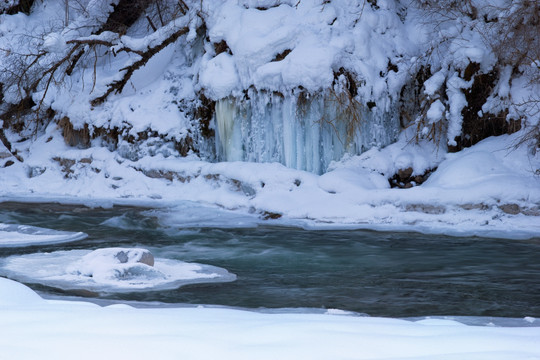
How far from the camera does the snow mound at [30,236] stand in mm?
8336

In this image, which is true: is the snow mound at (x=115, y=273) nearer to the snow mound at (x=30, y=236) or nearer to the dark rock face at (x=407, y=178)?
the snow mound at (x=30, y=236)

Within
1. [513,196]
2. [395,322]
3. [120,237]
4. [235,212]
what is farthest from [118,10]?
[395,322]

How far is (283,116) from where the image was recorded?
1146cm

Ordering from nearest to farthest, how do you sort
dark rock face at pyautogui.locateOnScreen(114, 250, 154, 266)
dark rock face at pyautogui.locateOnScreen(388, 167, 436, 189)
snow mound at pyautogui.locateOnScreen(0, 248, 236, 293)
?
1. snow mound at pyautogui.locateOnScreen(0, 248, 236, 293)
2. dark rock face at pyautogui.locateOnScreen(114, 250, 154, 266)
3. dark rock face at pyautogui.locateOnScreen(388, 167, 436, 189)

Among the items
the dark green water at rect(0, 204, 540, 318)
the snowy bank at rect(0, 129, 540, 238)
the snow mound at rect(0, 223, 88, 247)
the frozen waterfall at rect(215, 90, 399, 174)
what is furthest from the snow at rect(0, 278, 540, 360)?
the frozen waterfall at rect(215, 90, 399, 174)

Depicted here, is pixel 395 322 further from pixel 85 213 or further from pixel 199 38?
pixel 199 38

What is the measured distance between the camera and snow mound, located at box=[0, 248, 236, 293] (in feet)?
19.9

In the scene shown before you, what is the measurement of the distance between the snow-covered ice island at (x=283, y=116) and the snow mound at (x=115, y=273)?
0.05 meters

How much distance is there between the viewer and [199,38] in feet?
45.1

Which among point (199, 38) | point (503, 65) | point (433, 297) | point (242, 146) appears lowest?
point (433, 297)

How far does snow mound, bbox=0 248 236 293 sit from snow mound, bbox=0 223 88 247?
4.47ft

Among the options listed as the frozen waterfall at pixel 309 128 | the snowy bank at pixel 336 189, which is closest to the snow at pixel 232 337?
the snowy bank at pixel 336 189

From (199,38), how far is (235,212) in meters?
4.43

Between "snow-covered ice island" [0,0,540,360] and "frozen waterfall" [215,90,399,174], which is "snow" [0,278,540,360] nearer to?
"snow-covered ice island" [0,0,540,360]
